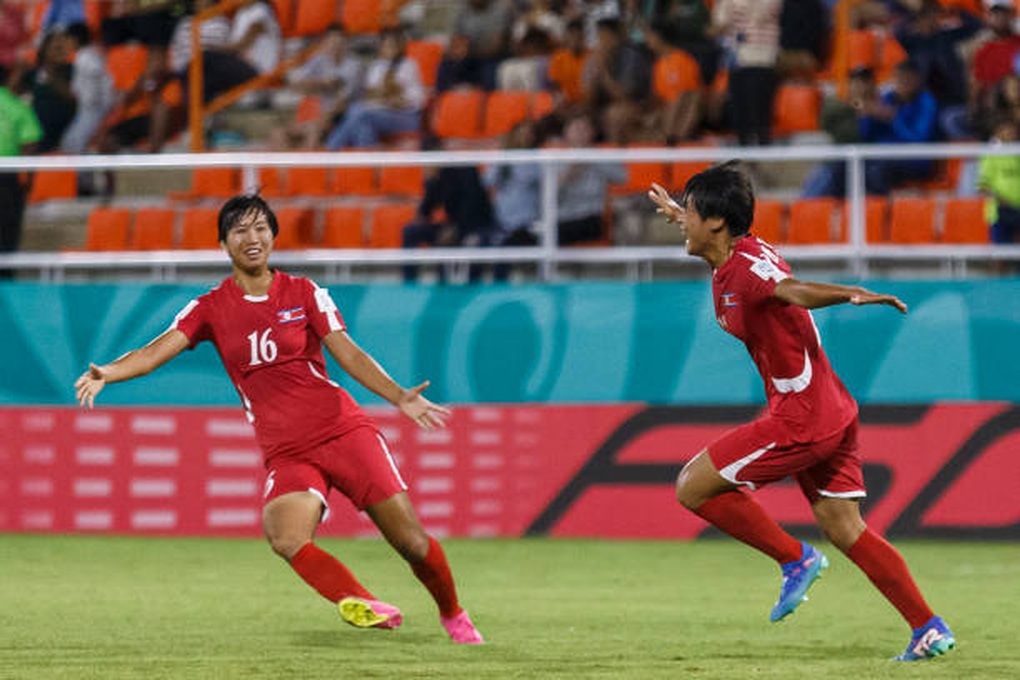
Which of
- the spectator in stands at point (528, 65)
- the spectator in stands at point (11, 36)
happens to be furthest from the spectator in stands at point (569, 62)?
the spectator in stands at point (11, 36)

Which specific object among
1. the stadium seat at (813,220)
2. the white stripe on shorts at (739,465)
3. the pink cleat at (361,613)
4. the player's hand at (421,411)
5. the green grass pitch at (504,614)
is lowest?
the green grass pitch at (504,614)

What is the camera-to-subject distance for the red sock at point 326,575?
9.03m

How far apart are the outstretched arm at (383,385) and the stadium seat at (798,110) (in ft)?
31.0

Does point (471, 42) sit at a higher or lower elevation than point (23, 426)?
higher

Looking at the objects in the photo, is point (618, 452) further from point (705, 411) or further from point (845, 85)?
point (845, 85)

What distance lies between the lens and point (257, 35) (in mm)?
22047

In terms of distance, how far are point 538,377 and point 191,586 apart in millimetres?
3949

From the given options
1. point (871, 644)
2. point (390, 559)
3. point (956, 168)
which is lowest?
point (390, 559)

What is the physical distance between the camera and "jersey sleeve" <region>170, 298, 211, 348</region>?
9422mm

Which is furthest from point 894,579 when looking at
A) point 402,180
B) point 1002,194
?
point 402,180

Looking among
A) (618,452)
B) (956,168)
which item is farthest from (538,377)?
(956,168)

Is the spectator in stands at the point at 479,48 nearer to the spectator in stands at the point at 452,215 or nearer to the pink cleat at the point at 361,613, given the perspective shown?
the spectator in stands at the point at 452,215

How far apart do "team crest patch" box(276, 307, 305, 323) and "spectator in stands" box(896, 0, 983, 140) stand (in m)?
9.09

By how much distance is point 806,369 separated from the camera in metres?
8.88
